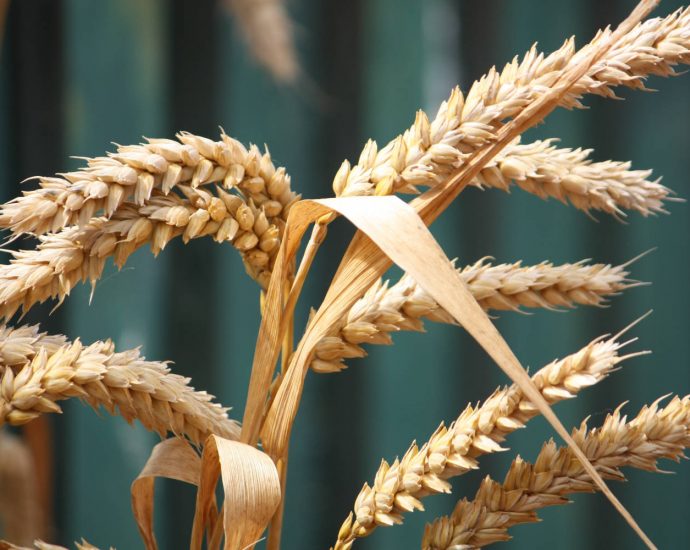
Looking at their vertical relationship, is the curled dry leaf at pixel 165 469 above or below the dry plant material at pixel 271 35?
below

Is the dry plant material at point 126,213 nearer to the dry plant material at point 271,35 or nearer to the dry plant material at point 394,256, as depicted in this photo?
the dry plant material at point 394,256

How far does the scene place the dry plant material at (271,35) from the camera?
1.01 metres

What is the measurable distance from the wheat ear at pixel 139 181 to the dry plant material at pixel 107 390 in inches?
2.2

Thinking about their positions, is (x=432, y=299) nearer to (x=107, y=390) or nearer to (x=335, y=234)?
(x=107, y=390)

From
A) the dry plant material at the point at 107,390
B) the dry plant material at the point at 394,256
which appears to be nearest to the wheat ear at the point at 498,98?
the dry plant material at the point at 394,256

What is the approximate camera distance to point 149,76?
0.99 m

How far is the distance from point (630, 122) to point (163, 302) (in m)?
0.68

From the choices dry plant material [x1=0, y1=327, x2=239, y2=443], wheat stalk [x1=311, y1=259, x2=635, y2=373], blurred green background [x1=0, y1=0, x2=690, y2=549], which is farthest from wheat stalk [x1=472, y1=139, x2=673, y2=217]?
blurred green background [x1=0, y1=0, x2=690, y2=549]

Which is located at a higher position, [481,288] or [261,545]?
[481,288]

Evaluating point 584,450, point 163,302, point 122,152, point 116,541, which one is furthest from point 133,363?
point 116,541

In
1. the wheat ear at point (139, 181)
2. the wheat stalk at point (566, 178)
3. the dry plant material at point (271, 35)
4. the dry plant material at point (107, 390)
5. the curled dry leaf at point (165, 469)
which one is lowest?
the curled dry leaf at point (165, 469)

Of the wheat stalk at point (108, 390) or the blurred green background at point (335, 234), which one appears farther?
the blurred green background at point (335, 234)

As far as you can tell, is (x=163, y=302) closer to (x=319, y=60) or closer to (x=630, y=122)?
(x=319, y=60)

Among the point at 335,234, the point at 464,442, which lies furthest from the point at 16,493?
the point at 464,442
